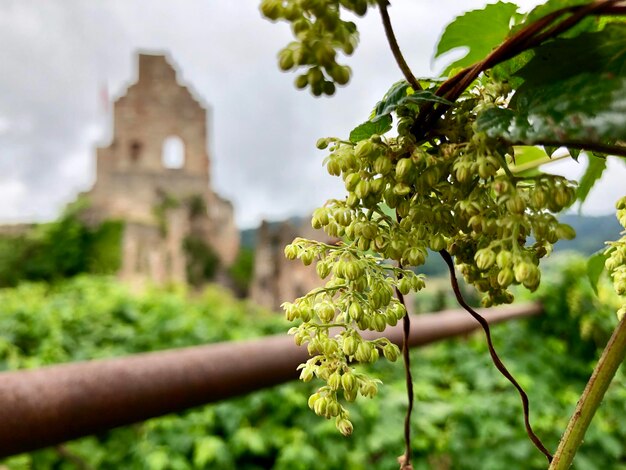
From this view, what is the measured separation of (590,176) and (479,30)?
12cm

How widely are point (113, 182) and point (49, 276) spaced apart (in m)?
2.43

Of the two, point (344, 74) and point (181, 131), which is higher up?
point (181, 131)

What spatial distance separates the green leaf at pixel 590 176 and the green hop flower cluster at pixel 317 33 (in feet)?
0.66

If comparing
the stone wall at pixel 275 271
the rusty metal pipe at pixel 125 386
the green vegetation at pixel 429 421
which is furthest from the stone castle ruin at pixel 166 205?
Answer: the rusty metal pipe at pixel 125 386

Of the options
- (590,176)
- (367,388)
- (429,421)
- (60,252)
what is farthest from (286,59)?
(60,252)

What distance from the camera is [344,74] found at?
15cm

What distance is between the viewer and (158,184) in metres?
13.5

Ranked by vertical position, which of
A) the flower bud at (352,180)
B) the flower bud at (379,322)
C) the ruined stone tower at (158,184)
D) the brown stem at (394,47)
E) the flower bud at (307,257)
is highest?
the ruined stone tower at (158,184)

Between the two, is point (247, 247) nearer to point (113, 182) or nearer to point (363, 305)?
point (113, 182)

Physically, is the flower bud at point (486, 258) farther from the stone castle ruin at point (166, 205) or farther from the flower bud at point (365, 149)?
the stone castle ruin at point (166, 205)

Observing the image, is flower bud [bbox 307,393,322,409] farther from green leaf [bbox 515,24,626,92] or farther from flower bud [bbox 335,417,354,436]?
green leaf [bbox 515,24,626,92]

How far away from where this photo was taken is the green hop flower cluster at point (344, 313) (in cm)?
20

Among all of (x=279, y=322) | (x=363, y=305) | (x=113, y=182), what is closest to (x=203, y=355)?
(x=363, y=305)

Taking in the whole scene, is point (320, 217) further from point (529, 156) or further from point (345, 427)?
point (529, 156)
